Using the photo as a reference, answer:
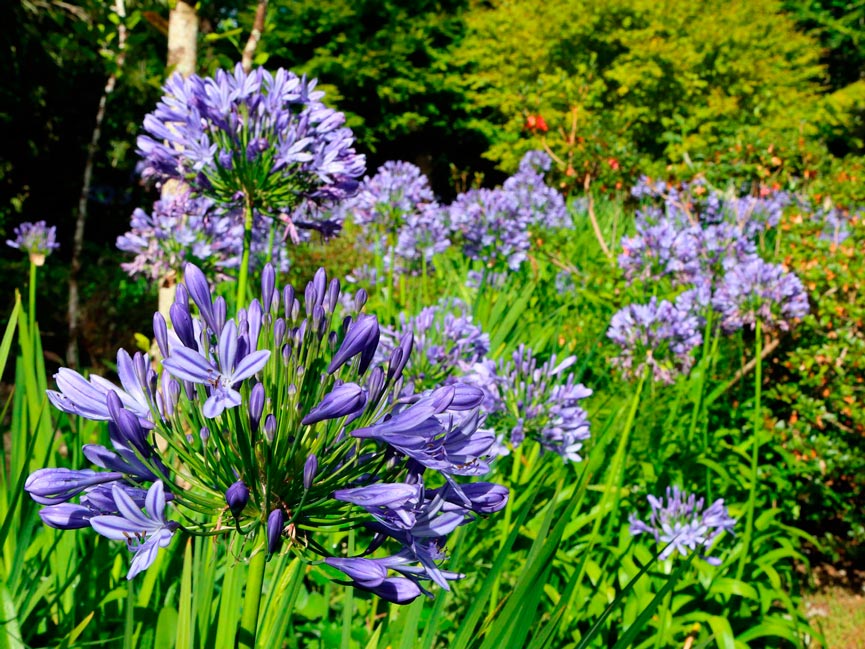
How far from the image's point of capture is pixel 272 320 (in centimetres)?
111

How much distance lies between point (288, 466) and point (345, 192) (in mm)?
1349

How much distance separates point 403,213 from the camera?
15.4 ft

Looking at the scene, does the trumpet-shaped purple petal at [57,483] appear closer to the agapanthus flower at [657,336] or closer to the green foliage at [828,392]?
the agapanthus flower at [657,336]

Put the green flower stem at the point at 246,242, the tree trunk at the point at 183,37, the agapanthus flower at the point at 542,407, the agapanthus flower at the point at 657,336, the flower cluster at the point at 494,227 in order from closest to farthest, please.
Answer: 1. the green flower stem at the point at 246,242
2. the agapanthus flower at the point at 542,407
3. the tree trunk at the point at 183,37
4. the agapanthus flower at the point at 657,336
5. the flower cluster at the point at 494,227

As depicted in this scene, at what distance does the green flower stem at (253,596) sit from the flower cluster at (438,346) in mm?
1560

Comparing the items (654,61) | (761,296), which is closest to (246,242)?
(761,296)

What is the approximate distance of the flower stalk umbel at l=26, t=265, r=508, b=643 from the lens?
0.95 metres

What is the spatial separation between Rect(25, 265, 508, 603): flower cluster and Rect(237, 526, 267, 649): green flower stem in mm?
34

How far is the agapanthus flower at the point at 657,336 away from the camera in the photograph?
10.7ft

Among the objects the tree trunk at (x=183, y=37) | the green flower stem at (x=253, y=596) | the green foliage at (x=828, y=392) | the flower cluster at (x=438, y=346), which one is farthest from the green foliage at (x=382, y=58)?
the green flower stem at (x=253, y=596)

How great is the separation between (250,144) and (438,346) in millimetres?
1102

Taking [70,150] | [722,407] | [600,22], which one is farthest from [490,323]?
[600,22]

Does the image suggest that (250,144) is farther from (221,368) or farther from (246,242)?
(221,368)

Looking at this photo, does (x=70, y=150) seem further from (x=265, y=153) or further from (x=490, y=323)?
(x=265, y=153)
